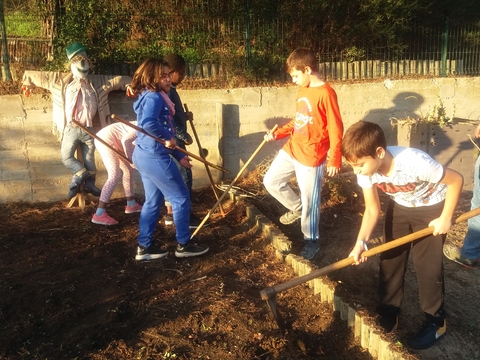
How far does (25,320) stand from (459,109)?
7245 mm

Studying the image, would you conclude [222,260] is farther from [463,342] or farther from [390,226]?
[463,342]

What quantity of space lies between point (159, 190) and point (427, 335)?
2.56 m

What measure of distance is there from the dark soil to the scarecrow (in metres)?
0.62

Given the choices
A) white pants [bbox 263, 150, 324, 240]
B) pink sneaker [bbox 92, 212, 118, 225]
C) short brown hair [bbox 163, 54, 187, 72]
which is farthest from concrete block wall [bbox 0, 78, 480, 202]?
white pants [bbox 263, 150, 324, 240]

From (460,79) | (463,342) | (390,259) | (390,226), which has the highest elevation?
(460,79)

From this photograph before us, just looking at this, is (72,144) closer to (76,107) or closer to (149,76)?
(76,107)

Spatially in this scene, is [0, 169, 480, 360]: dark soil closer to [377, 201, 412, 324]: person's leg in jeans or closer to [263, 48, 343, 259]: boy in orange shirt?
[377, 201, 412, 324]: person's leg in jeans

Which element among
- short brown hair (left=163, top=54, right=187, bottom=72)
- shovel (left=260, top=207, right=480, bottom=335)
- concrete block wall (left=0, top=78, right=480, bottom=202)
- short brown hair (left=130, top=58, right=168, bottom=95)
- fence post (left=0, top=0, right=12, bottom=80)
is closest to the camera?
shovel (left=260, top=207, right=480, bottom=335)

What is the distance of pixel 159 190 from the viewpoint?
14.9ft

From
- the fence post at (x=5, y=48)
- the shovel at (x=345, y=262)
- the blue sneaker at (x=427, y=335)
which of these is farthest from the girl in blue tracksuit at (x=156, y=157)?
the fence post at (x=5, y=48)

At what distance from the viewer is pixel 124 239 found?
514 centimetres

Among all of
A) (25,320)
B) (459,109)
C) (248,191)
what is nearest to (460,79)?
(459,109)

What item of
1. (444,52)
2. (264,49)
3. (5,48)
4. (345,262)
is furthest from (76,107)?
(444,52)

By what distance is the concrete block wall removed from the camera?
629cm
